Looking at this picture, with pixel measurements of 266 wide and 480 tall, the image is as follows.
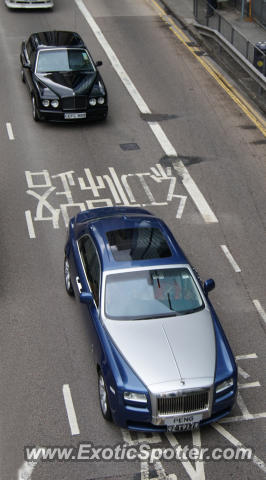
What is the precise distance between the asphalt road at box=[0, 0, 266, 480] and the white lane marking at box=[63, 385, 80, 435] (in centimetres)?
3

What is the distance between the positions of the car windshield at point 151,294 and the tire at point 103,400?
2.88 ft

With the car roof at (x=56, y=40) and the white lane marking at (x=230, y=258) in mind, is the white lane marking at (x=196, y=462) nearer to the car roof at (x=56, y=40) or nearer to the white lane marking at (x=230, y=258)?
the white lane marking at (x=230, y=258)

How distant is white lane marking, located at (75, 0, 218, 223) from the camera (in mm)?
15961

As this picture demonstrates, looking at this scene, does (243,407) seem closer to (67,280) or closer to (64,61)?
(67,280)

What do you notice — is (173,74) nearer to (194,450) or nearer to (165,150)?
(165,150)

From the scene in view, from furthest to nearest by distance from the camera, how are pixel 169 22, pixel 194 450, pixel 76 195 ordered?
1. pixel 169 22
2. pixel 76 195
3. pixel 194 450

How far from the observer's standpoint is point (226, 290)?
13.2 meters

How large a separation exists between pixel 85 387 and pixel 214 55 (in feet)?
52.3

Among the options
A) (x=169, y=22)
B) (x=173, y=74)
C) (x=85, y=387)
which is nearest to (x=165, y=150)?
(x=173, y=74)

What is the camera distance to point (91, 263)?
11625 mm

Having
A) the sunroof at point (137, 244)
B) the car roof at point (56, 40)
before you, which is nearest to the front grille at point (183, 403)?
the sunroof at point (137, 244)

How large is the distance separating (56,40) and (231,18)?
8616 millimetres

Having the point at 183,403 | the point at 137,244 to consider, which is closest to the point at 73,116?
the point at 137,244

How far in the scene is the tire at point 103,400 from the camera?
32.9 feet
